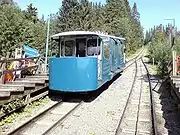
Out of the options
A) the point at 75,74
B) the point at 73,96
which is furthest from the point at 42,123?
the point at 73,96

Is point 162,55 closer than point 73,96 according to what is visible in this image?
No

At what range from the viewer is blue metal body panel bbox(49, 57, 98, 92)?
1298cm

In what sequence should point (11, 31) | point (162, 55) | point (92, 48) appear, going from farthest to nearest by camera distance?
point (11, 31) < point (162, 55) < point (92, 48)

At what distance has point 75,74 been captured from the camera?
13.0 m

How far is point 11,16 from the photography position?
1430 inches

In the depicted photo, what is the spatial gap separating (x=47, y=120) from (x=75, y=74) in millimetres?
3121

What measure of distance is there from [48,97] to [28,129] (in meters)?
5.27

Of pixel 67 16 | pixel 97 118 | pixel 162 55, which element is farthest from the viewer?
pixel 67 16

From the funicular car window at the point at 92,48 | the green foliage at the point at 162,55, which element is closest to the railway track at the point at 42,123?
the funicular car window at the point at 92,48

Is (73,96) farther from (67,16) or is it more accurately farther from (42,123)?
(67,16)

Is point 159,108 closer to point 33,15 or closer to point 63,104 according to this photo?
point 63,104

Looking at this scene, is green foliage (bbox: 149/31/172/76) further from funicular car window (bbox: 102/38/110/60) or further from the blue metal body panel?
the blue metal body panel

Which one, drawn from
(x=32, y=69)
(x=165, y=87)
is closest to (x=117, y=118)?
(x=32, y=69)

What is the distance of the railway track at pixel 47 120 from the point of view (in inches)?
350
